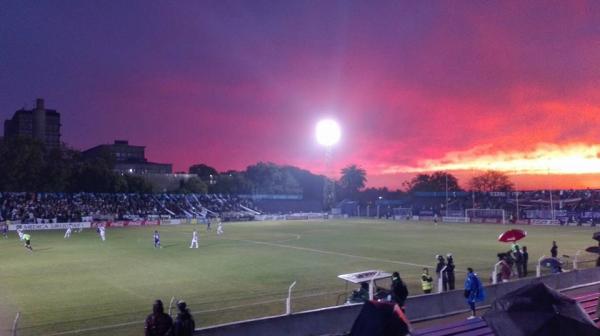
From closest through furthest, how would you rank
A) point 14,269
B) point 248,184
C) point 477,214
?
point 14,269 → point 477,214 → point 248,184

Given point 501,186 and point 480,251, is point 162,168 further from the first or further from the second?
point 480,251

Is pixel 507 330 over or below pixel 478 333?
over

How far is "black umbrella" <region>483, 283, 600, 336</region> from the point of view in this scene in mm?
5629

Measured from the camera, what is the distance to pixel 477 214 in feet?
329

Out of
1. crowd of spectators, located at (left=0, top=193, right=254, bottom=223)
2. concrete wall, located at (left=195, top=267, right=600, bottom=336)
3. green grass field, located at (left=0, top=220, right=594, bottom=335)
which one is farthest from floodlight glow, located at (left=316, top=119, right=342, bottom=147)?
concrete wall, located at (left=195, top=267, right=600, bottom=336)

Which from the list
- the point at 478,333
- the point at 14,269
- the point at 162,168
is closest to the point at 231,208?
the point at 162,168

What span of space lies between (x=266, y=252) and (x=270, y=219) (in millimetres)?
64132

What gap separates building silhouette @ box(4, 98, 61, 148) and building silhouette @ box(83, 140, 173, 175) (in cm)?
1286

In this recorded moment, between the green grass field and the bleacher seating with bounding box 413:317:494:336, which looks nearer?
the bleacher seating with bounding box 413:317:494:336

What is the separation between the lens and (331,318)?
1325 cm

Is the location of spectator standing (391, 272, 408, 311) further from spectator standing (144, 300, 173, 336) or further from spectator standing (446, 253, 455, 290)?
spectator standing (144, 300, 173, 336)

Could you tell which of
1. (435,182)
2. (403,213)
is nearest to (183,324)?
(403,213)

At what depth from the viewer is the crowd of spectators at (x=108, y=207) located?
76919mm

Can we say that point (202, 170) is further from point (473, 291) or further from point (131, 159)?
point (473, 291)
